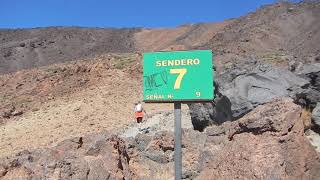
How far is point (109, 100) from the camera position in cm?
2598

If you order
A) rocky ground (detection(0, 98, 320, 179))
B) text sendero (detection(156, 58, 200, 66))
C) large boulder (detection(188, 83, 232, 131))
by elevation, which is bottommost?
rocky ground (detection(0, 98, 320, 179))

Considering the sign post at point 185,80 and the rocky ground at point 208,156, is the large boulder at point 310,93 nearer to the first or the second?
the rocky ground at point 208,156

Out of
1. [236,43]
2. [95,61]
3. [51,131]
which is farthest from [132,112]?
[236,43]

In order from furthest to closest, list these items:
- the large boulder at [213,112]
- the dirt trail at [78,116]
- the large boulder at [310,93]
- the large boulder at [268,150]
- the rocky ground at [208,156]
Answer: the dirt trail at [78,116] → the large boulder at [213,112] → the large boulder at [310,93] → the rocky ground at [208,156] → the large boulder at [268,150]

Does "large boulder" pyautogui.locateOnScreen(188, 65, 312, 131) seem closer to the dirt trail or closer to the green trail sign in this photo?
the green trail sign

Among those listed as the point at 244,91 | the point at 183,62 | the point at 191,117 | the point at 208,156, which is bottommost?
the point at 208,156

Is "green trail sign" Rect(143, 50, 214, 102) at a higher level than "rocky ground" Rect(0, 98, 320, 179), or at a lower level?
higher

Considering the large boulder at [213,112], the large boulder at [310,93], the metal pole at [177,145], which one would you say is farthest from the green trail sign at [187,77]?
the large boulder at [213,112]

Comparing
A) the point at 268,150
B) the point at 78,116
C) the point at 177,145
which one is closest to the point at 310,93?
the point at 268,150

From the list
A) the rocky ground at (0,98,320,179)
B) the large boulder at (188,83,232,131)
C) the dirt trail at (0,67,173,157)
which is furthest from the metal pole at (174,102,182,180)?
the dirt trail at (0,67,173,157)

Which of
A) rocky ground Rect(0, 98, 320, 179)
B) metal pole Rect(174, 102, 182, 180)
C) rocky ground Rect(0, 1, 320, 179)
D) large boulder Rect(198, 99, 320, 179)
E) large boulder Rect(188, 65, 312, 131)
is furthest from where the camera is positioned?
large boulder Rect(188, 65, 312, 131)

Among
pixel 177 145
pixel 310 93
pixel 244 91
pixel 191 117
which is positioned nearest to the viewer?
pixel 177 145

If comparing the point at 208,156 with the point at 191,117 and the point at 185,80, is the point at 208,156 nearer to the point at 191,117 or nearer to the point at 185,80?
the point at 185,80

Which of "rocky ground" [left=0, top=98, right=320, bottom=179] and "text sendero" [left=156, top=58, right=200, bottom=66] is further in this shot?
"rocky ground" [left=0, top=98, right=320, bottom=179]
